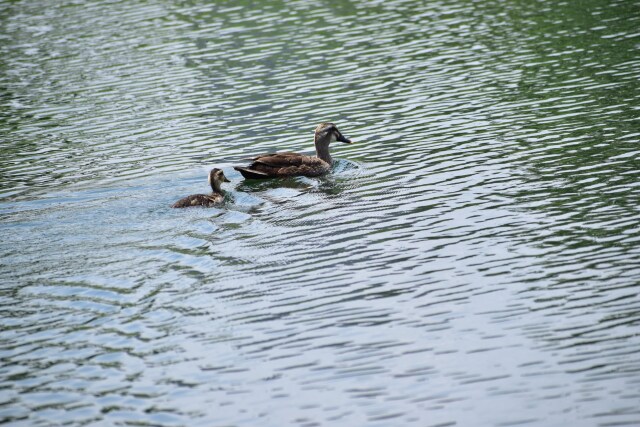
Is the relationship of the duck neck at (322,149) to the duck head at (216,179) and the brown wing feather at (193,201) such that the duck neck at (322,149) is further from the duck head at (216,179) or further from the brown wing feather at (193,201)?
the brown wing feather at (193,201)

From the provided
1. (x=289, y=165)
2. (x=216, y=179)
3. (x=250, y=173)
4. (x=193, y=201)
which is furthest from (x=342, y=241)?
(x=289, y=165)

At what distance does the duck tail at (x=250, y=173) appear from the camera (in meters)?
17.1

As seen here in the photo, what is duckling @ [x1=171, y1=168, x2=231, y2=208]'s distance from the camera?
1577 centimetres

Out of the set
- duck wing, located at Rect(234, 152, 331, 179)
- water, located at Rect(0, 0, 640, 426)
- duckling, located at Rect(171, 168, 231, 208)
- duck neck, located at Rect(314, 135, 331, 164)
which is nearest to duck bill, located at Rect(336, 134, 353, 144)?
duck neck, located at Rect(314, 135, 331, 164)

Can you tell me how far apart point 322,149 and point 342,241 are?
197 inches

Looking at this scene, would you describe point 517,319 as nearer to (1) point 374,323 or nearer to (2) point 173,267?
(1) point 374,323

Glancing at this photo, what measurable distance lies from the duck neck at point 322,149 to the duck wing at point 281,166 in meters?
0.48

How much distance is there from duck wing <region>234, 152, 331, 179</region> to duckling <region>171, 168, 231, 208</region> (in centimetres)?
75

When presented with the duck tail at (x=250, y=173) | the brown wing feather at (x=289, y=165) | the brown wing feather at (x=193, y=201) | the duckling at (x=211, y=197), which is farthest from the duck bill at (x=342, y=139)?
the brown wing feather at (x=193, y=201)

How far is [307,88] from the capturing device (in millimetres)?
24172

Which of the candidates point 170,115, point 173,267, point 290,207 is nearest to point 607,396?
point 173,267

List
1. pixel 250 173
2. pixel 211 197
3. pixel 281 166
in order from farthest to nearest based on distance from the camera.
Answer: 1. pixel 281 166
2. pixel 250 173
3. pixel 211 197

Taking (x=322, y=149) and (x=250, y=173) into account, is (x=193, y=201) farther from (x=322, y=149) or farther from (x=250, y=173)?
(x=322, y=149)

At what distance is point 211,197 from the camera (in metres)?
16.0
